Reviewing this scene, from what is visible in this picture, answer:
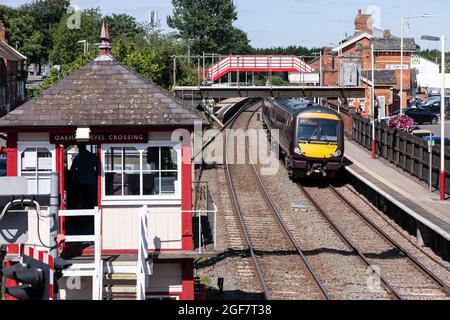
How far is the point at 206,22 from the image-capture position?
94.8m

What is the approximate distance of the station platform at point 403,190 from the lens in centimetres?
2232

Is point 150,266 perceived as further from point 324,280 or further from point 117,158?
point 324,280

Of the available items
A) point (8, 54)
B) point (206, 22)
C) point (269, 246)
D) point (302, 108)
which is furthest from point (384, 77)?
point (269, 246)

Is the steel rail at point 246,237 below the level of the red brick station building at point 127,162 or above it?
below

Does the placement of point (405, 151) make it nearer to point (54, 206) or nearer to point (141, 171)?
point (141, 171)

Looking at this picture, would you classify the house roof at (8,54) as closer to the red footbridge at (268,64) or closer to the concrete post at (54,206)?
the red footbridge at (268,64)

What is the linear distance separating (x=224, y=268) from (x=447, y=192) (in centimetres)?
1098

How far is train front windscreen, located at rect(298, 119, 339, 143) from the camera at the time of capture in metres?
31.6

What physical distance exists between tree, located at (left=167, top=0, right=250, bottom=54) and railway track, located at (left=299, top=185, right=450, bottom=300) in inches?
2618

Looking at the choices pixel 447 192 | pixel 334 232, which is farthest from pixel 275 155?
pixel 334 232

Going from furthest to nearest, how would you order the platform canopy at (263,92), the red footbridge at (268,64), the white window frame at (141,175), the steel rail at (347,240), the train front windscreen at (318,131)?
the red footbridge at (268,64) → the platform canopy at (263,92) → the train front windscreen at (318,131) → the steel rail at (347,240) → the white window frame at (141,175)

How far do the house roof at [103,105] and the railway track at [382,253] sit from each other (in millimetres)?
6638

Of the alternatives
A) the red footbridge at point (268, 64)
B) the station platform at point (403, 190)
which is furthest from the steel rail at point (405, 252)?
the red footbridge at point (268, 64)

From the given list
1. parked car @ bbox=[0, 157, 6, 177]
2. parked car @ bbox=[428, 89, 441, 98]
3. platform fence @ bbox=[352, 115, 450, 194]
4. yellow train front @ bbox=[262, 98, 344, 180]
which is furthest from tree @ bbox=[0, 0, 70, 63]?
yellow train front @ bbox=[262, 98, 344, 180]
